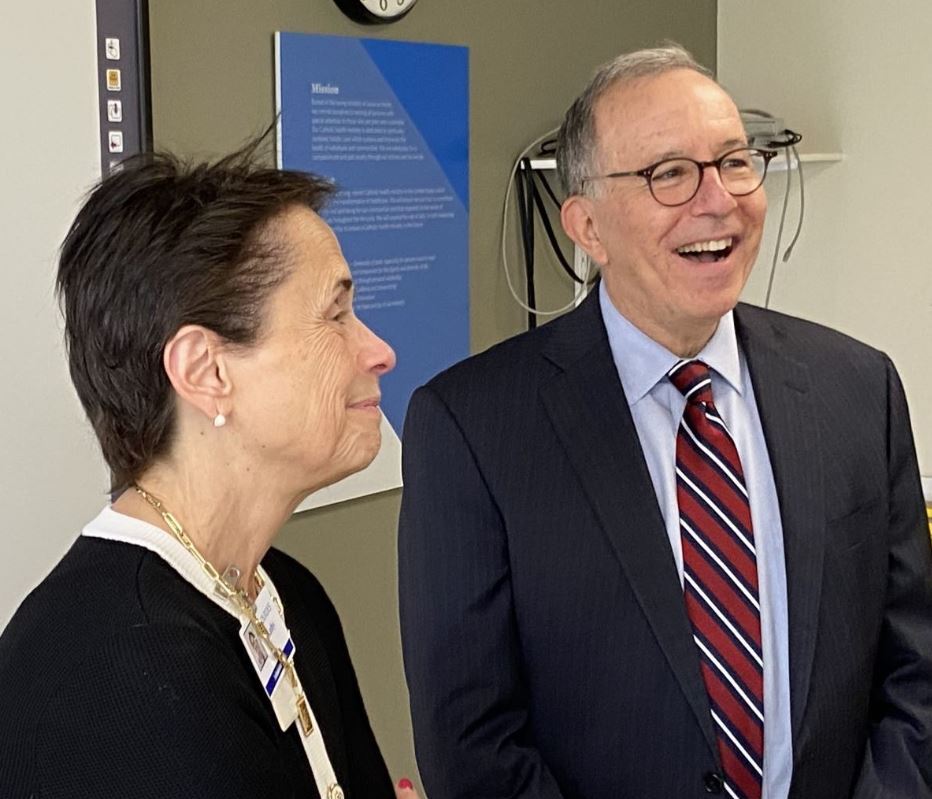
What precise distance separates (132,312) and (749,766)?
3.13 ft

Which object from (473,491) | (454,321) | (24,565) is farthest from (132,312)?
(454,321)

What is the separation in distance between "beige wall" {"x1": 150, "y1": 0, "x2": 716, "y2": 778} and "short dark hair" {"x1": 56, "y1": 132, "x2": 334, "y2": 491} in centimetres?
104

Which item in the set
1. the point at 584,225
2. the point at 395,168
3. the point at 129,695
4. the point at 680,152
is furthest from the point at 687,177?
the point at 395,168

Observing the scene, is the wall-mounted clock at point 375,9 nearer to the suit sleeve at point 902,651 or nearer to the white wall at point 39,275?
the white wall at point 39,275

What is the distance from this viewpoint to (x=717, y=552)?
168 centimetres

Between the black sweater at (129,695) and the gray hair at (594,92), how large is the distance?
897mm

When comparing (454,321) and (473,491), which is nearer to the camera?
(473,491)

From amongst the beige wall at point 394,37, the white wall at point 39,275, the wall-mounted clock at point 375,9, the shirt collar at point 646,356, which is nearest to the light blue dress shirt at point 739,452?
the shirt collar at point 646,356

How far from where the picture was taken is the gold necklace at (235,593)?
1.24 meters

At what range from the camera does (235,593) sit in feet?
4.16

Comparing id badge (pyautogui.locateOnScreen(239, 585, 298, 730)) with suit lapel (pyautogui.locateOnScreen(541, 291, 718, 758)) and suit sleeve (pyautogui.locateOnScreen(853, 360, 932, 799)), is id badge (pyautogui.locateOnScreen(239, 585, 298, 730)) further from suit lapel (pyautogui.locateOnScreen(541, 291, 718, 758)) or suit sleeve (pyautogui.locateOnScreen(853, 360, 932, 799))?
suit sleeve (pyautogui.locateOnScreen(853, 360, 932, 799))

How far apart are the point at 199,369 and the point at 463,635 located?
1.98 ft

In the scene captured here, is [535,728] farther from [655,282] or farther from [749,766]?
[655,282]

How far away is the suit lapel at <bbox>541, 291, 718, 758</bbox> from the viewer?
5.32 ft
